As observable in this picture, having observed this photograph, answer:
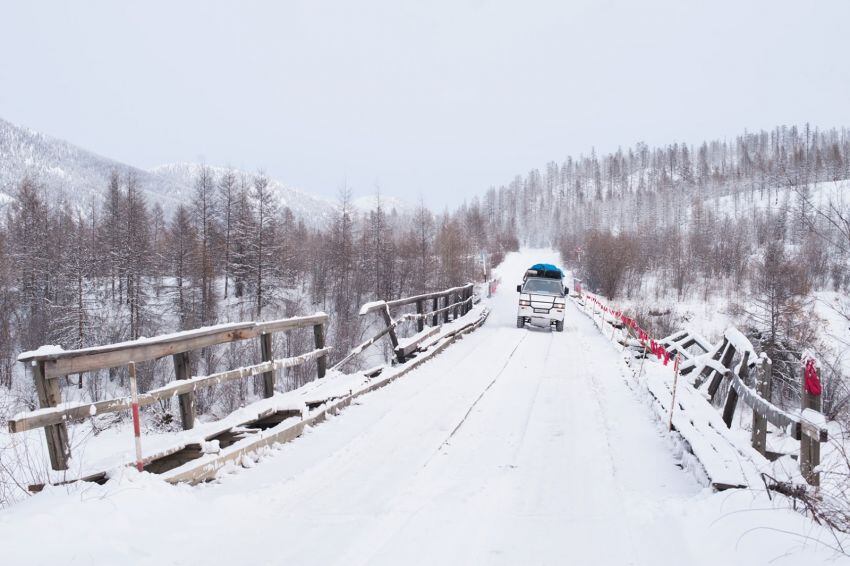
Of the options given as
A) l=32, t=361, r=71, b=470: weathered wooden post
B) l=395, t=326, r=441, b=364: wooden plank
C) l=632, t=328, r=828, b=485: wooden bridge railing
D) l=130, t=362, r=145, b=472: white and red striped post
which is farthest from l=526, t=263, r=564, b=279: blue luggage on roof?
l=32, t=361, r=71, b=470: weathered wooden post

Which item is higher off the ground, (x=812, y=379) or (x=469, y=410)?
(x=812, y=379)

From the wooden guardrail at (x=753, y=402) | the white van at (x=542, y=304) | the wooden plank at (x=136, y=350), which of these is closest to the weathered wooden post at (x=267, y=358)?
the wooden plank at (x=136, y=350)

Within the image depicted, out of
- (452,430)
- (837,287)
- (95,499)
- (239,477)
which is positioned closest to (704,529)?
(452,430)

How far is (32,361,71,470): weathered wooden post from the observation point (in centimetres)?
400

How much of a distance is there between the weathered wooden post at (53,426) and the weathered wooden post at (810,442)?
5.99m

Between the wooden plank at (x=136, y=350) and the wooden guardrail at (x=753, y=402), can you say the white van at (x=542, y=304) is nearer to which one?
the wooden guardrail at (x=753, y=402)

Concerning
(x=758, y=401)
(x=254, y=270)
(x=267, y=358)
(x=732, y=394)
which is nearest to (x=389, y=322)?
(x=267, y=358)

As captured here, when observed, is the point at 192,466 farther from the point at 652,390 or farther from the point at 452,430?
the point at 652,390

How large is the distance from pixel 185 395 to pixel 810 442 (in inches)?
232

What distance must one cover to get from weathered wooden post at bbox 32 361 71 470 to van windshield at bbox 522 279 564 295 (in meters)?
17.2

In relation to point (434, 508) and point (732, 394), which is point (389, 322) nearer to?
point (732, 394)

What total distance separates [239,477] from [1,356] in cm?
3364

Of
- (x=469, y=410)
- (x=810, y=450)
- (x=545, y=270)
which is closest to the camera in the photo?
(x=810, y=450)

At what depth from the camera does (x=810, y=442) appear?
4488 mm
